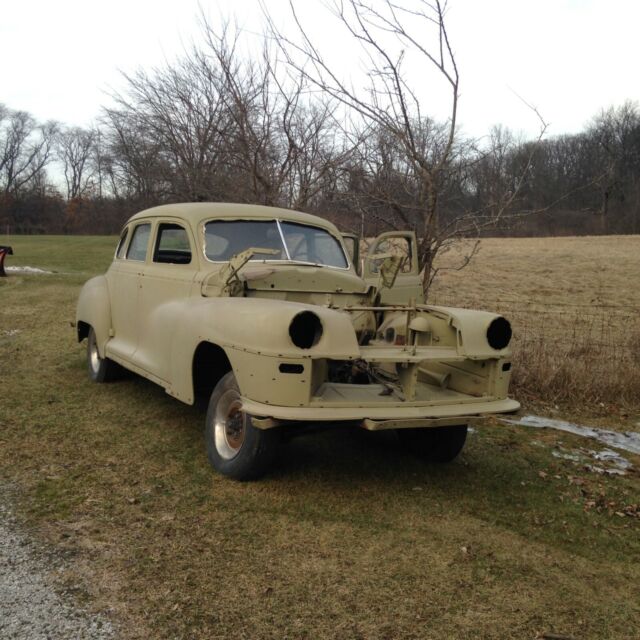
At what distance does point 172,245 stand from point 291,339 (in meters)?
2.26

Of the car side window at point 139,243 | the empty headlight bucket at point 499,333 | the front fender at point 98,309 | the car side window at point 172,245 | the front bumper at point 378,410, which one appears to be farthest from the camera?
the front fender at point 98,309

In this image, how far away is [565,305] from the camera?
54.6ft

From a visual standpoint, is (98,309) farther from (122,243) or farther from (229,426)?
(229,426)

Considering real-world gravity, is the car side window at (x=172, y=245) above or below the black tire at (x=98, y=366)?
above

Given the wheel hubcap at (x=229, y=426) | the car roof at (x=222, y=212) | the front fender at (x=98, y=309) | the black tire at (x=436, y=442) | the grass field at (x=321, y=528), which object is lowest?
the grass field at (x=321, y=528)

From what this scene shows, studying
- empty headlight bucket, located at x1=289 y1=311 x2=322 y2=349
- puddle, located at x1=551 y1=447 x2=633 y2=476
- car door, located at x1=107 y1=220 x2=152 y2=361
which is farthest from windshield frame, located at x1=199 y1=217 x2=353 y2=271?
puddle, located at x1=551 y1=447 x2=633 y2=476

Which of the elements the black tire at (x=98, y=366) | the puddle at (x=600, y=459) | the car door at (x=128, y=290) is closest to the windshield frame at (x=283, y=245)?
the car door at (x=128, y=290)

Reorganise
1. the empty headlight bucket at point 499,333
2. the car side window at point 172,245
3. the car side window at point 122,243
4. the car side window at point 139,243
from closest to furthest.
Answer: the empty headlight bucket at point 499,333, the car side window at point 172,245, the car side window at point 139,243, the car side window at point 122,243

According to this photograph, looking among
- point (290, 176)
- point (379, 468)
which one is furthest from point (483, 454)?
point (290, 176)

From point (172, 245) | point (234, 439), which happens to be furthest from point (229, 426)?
point (172, 245)

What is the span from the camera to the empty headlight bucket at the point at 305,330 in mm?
3588

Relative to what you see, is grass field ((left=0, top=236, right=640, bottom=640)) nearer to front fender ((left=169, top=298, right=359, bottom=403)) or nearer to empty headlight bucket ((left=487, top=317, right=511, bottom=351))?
front fender ((left=169, top=298, right=359, bottom=403))

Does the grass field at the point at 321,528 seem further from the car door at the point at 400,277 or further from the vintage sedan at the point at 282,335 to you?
the car door at the point at 400,277

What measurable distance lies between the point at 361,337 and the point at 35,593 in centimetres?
281
